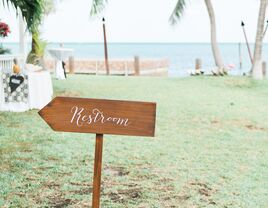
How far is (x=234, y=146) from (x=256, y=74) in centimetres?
942

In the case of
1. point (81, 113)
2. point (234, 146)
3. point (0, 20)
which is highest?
point (0, 20)

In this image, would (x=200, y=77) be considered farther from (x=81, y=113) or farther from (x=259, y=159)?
(x=81, y=113)

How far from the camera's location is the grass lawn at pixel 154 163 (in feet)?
13.0

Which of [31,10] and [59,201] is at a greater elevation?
[31,10]

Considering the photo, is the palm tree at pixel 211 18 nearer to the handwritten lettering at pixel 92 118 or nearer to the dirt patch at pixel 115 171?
the dirt patch at pixel 115 171

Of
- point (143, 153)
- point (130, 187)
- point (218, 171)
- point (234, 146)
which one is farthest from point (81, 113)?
point (234, 146)

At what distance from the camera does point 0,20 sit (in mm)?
11195

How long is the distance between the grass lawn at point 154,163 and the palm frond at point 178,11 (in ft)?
23.9

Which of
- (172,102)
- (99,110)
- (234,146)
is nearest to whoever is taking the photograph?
(99,110)

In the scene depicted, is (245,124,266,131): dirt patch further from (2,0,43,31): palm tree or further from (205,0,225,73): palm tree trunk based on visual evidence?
(205,0,225,73): palm tree trunk

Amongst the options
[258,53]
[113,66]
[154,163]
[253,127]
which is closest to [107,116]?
[154,163]

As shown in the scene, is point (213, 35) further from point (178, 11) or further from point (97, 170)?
point (97, 170)

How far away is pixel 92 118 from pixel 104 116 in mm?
71

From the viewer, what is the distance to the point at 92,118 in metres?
2.73
